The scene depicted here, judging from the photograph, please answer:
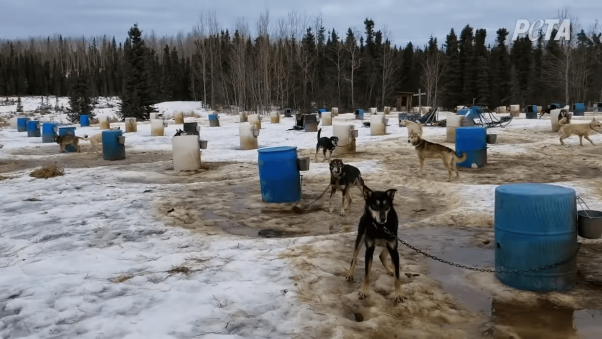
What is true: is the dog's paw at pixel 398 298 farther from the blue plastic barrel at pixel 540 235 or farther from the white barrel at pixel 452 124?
the white barrel at pixel 452 124

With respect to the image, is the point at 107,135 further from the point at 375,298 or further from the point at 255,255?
the point at 375,298

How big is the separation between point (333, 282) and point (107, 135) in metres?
12.1

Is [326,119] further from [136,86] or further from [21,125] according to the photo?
[136,86]

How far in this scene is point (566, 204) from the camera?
4.09m

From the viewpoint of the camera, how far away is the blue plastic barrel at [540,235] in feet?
13.4

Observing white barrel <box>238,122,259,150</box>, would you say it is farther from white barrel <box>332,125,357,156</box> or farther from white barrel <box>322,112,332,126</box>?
white barrel <box>322,112,332,126</box>

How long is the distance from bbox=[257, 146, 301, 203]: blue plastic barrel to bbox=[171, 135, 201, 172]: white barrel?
13.3ft

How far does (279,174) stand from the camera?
27.1ft

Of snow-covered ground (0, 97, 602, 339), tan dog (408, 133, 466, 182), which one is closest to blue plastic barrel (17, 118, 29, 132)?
snow-covered ground (0, 97, 602, 339)

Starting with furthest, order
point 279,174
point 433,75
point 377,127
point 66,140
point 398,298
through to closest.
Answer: point 433,75
point 377,127
point 66,140
point 279,174
point 398,298

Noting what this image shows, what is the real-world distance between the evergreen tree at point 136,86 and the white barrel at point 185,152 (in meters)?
29.7

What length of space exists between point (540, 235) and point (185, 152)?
9264 mm

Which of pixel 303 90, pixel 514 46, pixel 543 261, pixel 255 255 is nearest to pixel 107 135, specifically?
pixel 255 255

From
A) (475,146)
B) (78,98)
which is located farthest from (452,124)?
(78,98)
